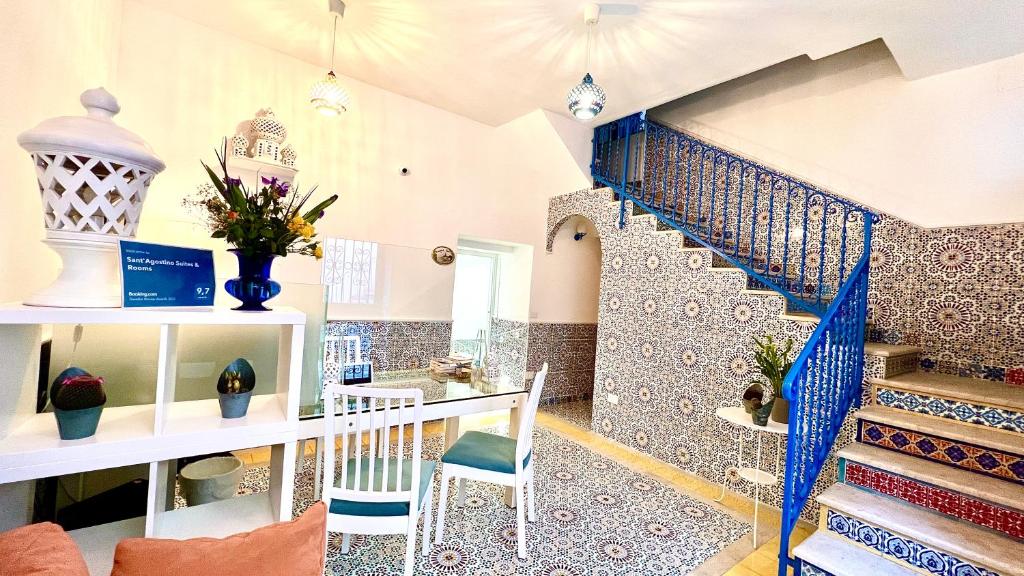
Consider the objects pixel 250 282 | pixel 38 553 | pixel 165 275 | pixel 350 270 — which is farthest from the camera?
pixel 350 270

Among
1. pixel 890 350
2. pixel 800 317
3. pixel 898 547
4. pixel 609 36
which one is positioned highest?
pixel 609 36

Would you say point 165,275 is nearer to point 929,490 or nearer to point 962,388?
point 929,490

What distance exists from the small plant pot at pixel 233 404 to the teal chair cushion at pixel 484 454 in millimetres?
1324

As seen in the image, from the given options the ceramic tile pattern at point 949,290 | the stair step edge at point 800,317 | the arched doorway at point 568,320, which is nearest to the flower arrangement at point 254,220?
the stair step edge at point 800,317

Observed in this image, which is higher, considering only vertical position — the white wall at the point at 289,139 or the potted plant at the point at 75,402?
the white wall at the point at 289,139

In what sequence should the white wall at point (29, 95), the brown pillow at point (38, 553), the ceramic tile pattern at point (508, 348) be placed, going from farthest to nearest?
the ceramic tile pattern at point (508, 348) → the white wall at point (29, 95) → the brown pillow at point (38, 553)

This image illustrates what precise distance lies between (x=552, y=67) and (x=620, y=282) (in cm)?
208

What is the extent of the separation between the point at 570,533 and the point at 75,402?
2.42 metres

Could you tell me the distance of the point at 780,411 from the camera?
275 cm

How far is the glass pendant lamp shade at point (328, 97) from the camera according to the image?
3.21 m

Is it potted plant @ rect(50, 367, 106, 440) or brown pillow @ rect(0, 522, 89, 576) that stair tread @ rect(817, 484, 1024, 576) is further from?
potted plant @ rect(50, 367, 106, 440)

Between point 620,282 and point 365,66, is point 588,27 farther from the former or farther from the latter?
point 620,282

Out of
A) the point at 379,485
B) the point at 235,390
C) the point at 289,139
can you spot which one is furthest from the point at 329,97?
the point at 379,485

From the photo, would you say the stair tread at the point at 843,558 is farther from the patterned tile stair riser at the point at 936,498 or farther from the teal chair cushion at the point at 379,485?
the teal chair cushion at the point at 379,485
